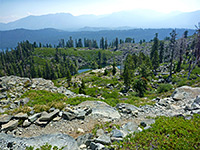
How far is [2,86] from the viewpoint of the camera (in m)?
22.3

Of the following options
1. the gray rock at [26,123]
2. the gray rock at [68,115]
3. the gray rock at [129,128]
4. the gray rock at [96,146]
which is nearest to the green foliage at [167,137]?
the gray rock at [129,128]

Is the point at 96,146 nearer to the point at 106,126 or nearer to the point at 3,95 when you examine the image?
the point at 106,126

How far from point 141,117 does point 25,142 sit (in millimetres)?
10237

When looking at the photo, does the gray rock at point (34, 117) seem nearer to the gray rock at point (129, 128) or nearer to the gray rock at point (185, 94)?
the gray rock at point (129, 128)

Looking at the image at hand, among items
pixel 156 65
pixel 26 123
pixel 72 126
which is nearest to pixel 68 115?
pixel 72 126

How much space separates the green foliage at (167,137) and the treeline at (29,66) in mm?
60821

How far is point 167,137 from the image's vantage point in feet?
24.6

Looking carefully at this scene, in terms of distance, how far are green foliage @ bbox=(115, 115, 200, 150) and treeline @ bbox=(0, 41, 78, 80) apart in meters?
60.8

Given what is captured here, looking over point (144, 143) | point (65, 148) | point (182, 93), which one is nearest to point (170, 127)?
point (144, 143)

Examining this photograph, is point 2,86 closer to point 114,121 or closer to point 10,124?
point 10,124

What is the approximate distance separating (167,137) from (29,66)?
141687 mm

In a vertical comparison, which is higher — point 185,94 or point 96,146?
point 96,146

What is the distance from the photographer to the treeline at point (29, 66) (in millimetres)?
96250

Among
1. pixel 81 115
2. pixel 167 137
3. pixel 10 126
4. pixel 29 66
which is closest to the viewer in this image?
pixel 167 137
